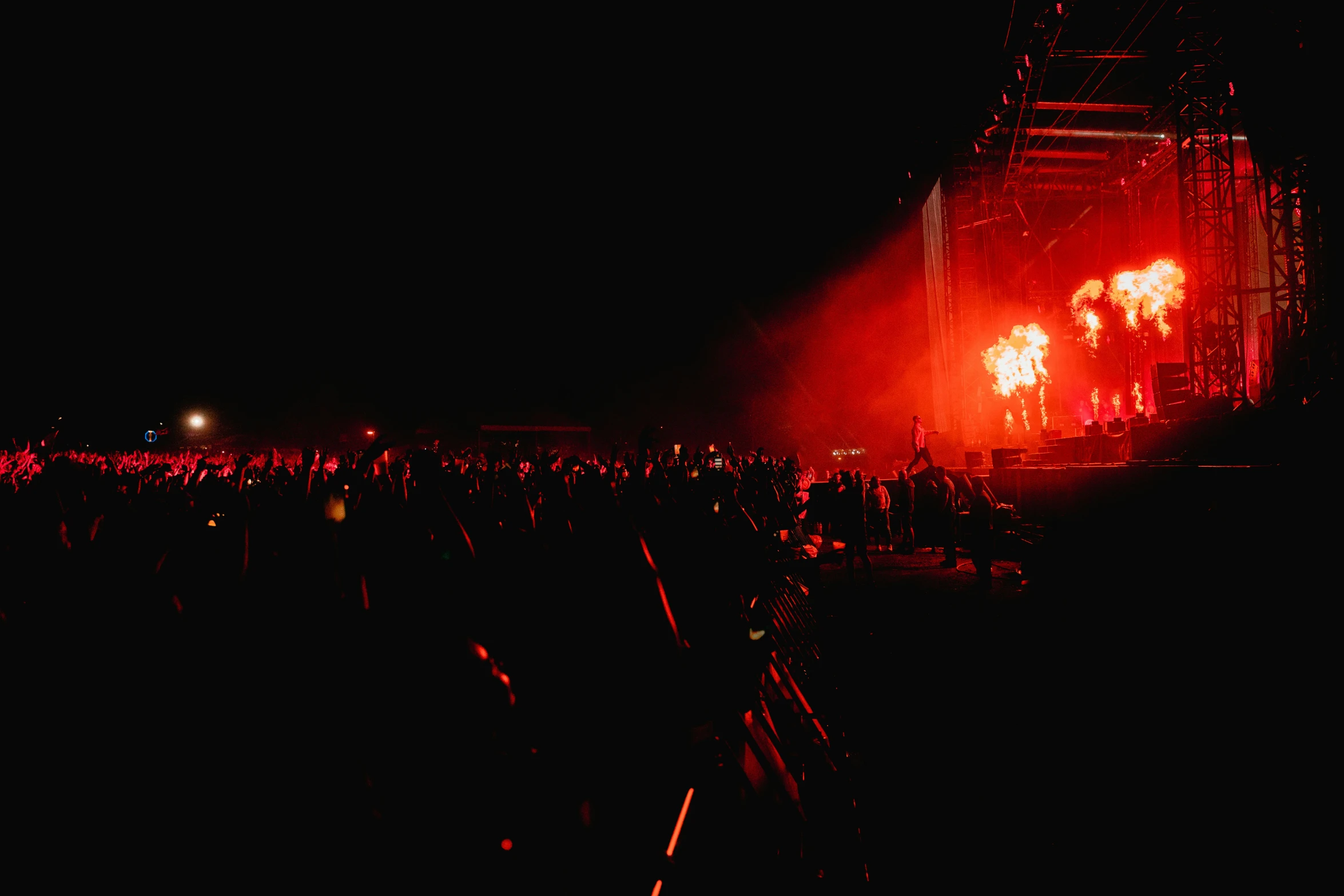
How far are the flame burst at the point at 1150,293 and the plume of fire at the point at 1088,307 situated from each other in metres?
1.19

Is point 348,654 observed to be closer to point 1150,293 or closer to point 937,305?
point 937,305

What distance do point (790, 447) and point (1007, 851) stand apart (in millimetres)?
36323

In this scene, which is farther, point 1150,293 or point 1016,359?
point 1016,359

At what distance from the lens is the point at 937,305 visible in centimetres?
2686

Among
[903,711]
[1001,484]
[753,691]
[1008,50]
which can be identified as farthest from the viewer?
[1008,50]

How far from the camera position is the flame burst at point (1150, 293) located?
74.0 feet

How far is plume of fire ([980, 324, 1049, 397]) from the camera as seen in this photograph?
23562 mm

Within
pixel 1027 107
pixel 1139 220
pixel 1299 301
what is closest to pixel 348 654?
pixel 1299 301

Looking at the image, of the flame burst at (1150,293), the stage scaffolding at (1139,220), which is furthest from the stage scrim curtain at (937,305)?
the flame burst at (1150,293)

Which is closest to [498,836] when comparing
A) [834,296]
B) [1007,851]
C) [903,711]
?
[1007,851]

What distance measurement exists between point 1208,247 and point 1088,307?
14.9 metres

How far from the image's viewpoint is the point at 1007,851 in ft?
9.91

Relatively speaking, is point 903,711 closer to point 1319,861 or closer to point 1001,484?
point 1319,861

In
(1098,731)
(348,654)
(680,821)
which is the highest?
(348,654)
